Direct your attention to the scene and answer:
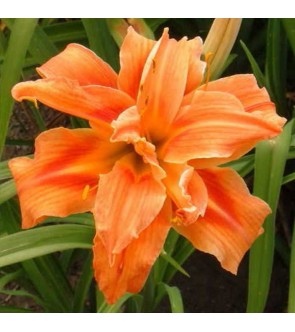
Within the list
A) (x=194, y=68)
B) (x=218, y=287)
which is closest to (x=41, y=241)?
(x=194, y=68)

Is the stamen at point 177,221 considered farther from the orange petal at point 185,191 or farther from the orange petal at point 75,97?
the orange petal at point 75,97

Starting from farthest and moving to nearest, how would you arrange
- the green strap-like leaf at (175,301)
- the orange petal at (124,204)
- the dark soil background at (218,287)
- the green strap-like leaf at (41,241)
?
1. the dark soil background at (218,287)
2. the green strap-like leaf at (175,301)
3. the green strap-like leaf at (41,241)
4. the orange petal at (124,204)

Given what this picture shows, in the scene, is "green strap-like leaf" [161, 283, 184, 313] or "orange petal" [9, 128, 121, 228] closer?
"orange petal" [9, 128, 121, 228]

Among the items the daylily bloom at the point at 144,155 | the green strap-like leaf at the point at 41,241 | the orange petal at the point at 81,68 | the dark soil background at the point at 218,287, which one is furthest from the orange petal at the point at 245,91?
the dark soil background at the point at 218,287

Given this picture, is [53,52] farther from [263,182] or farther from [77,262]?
[77,262]

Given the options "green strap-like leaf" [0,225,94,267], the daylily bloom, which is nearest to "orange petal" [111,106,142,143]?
the daylily bloom

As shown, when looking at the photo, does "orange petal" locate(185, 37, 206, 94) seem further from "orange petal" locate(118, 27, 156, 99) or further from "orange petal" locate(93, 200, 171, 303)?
"orange petal" locate(93, 200, 171, 303)

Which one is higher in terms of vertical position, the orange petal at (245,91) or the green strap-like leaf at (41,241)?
the orange petal at (245,91)
